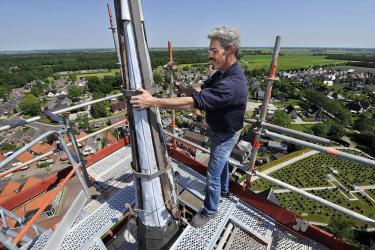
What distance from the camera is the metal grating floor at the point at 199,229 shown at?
11.4 feet

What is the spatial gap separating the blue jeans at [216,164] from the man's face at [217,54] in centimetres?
102

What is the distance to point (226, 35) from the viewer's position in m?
2.84

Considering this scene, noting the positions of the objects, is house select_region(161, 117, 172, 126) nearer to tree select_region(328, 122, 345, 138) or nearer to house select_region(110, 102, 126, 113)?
house select_region(110, 102, 126, 113)

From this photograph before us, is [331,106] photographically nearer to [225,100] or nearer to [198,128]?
[198,128]

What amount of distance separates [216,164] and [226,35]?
5.97ft

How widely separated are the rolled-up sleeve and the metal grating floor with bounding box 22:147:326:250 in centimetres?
205

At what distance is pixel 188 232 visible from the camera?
3.62 metres

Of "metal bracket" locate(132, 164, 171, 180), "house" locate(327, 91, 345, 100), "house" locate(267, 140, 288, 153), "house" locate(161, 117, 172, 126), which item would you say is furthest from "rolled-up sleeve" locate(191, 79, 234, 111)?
"house" locate(327, 91, 345, 100)

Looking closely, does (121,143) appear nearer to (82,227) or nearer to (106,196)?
(106,196)

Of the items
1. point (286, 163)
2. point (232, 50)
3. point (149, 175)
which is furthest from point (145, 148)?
point (286, 163)

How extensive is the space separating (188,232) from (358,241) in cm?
2401

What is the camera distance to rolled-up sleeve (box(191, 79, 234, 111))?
2.71 meters

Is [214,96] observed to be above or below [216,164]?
above

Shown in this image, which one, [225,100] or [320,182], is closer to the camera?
[225,100]
